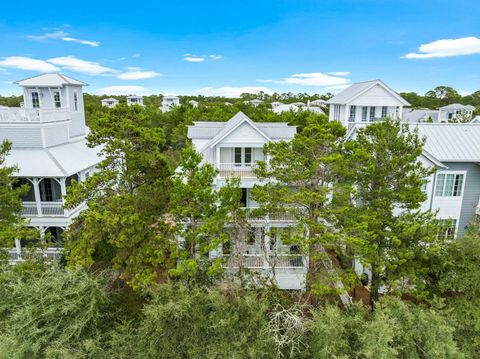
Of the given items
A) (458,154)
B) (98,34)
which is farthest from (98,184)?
(98,34)

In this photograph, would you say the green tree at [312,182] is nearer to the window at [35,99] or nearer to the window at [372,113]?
the window at [35,99]

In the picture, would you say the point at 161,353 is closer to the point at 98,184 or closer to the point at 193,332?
the point at 193,332

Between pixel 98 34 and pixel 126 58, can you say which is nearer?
pixel 98 34

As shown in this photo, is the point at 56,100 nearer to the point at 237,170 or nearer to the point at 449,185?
the point at 237,170

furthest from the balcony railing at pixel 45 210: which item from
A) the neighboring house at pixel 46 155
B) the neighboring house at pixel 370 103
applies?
the neighboring house at pixel 370 103

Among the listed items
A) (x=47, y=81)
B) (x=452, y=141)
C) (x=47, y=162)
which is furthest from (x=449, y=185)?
(x=47, y=81)

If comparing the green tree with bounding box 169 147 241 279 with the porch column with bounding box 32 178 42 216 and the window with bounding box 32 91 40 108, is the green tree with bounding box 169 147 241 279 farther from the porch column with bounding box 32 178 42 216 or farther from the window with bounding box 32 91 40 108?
the window with bounding box 32 91 40 108
